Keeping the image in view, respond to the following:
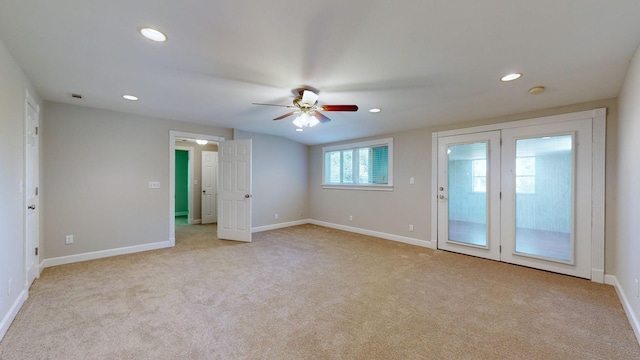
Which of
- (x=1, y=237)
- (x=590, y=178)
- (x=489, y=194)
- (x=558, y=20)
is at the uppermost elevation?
(x=558, y=20)

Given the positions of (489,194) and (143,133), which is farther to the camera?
(143,133)

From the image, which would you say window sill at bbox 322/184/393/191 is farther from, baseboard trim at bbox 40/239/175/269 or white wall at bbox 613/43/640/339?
baseboard trim at bbox 40/239/175/269

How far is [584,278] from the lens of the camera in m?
3.23

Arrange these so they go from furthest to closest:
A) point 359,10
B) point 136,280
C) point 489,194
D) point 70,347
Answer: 1. point 489,194
2. point 136,280
3. point 70,347
4. point 359,10

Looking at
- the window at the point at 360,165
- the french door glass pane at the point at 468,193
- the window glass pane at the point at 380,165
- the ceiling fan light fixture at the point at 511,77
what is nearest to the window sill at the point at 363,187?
the window at the point at 360,165

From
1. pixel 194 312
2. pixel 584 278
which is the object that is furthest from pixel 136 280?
pixel 584 278

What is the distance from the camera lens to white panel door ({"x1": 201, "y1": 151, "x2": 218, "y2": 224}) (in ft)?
23.5

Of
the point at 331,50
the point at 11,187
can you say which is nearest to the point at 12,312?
the point at 11,187

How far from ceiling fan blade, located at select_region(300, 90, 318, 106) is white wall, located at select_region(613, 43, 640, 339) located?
2706 mm

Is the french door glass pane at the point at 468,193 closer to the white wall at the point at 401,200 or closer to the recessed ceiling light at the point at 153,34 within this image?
the white wall at the point at 401,200

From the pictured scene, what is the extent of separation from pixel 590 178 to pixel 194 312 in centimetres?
477

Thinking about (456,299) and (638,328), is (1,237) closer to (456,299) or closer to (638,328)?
(456,299)

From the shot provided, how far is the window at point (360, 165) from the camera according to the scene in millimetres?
5465

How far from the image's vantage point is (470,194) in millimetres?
4219
